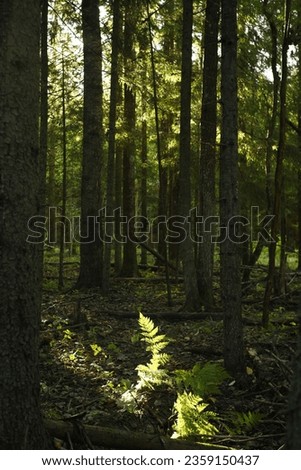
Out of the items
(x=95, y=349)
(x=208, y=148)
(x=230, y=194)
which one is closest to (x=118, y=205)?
(x=208, y=148)

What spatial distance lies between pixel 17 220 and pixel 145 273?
14.0 meters

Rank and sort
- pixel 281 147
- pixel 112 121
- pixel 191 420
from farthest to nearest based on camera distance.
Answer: pixel 112 121, pixel 281 147, pixel 191 420

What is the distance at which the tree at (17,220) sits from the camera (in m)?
3.35

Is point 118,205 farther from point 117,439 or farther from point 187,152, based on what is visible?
point 117,439

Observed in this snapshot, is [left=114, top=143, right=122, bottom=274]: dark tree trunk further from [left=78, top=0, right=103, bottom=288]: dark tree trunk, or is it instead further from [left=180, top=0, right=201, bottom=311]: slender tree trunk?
[left=180, top=0, right=201, bottom=311]: slender tree trunk

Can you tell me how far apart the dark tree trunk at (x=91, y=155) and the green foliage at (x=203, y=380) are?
7.50 m

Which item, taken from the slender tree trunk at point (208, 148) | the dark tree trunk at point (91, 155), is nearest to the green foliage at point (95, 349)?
the slender tree trunk at point (208, 148)

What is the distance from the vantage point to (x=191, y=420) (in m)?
4.39

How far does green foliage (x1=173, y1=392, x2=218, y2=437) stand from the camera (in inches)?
170

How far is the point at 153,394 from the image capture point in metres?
5.58

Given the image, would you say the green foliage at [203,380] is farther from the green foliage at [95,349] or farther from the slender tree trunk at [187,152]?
the slender tree trunk at [187,152]

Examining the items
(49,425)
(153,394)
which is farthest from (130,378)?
(49,425)
